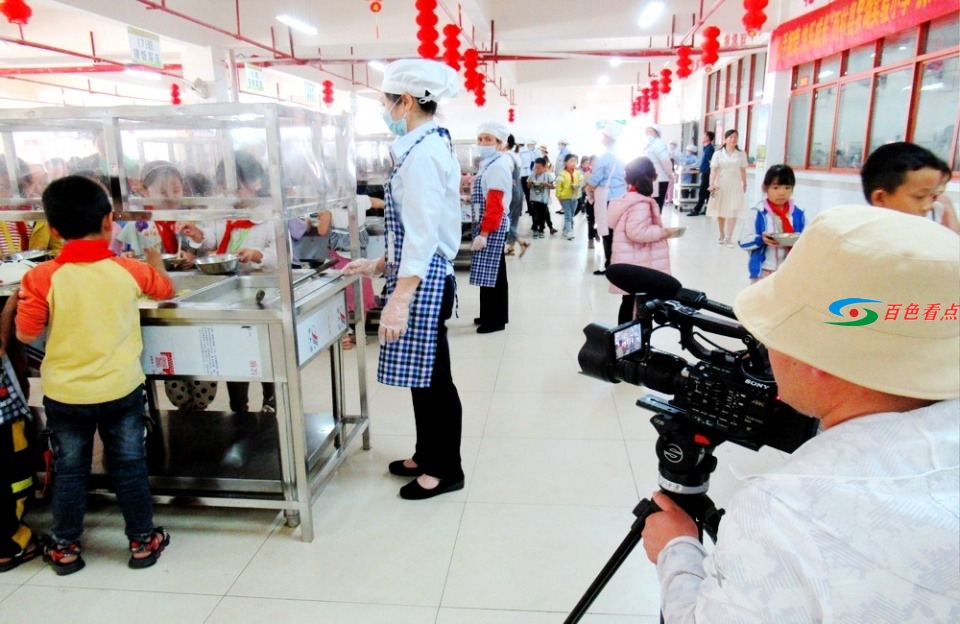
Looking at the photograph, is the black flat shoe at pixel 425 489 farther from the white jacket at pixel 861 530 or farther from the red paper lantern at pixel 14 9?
the red paper lantern at pixel 14 9

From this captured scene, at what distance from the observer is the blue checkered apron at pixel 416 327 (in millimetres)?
2004

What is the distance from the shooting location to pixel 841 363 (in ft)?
2.00

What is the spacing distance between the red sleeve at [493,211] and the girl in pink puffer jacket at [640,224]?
0.83 metres

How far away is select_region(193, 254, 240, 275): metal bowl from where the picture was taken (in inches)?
90.7

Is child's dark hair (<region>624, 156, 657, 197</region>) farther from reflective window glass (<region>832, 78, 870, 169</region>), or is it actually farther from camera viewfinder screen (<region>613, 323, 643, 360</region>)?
reflective window glass (<region>832, 78, 870, 169</region>)

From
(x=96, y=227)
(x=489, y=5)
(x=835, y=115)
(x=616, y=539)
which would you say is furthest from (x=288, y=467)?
(x=489, y=5)

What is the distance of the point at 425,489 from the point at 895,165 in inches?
73.8

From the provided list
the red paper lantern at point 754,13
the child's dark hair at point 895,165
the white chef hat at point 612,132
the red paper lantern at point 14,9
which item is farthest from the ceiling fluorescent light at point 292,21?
the child's dark hair at point 895,165

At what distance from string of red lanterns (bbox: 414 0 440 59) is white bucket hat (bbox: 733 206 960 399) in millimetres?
5359

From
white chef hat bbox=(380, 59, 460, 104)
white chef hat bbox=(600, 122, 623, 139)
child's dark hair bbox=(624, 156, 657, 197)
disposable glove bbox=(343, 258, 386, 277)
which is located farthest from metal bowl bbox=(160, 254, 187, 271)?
white chef hat bbox=(600, 122, 623, 139)

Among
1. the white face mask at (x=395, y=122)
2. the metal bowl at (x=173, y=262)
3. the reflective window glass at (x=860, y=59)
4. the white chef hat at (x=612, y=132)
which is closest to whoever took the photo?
the white face mask at (x=395, y=122)

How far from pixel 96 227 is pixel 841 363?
5.89ft

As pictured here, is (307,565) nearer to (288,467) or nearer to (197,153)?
(288,467)

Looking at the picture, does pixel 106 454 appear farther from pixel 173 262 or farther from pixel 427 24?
→ pixel 427 24
